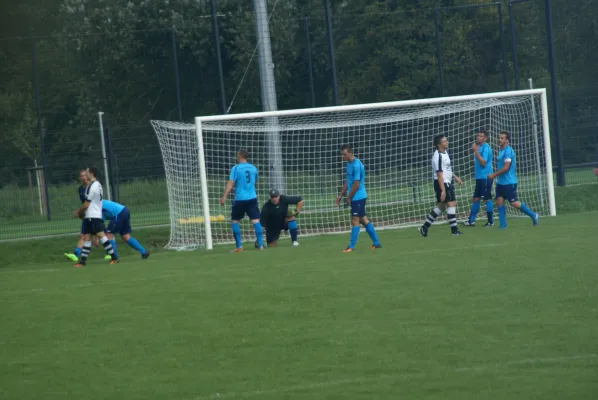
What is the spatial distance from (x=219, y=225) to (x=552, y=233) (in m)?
7.84

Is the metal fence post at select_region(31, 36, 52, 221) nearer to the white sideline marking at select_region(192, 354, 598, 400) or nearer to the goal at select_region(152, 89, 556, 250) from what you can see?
the goal at select_region(152, 89, 556, 250)

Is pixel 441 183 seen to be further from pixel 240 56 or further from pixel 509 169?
pixel 240 56

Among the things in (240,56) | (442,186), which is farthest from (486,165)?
(240,56)

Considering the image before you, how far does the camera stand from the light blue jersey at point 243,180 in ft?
58.9

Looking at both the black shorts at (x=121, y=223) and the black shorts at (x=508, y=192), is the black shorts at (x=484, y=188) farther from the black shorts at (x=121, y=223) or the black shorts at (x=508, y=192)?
the black shorts at (x=121, y=223)

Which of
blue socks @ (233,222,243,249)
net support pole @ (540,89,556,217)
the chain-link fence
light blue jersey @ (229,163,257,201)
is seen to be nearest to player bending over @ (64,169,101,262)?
blue socks @ (233,222,243,249)

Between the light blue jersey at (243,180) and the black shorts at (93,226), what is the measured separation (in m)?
2.52

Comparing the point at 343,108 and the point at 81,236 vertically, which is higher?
the point at 343,108

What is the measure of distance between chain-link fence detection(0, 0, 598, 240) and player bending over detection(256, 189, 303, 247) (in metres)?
9.75

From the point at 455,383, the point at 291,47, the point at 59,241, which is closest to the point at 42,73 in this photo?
the point at 291,47

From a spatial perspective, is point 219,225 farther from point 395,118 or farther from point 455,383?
point 455,383

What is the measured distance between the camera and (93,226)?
1730 cm

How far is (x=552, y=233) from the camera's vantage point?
1717cm

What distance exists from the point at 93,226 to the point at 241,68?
22.6m
